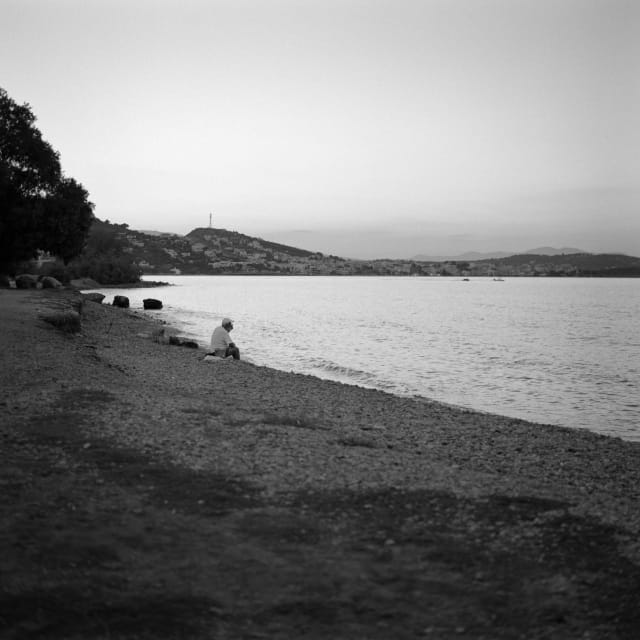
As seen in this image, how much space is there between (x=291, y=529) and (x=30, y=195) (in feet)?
129

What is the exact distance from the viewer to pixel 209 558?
5598mm

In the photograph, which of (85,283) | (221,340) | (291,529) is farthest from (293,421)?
(85,283)

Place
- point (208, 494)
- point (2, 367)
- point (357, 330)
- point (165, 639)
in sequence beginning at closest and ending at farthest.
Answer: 1. point (165, 639)
2. point (208, 494)
3. point (2, 367)
4. point (357, 330)

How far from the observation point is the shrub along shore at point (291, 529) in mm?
4832

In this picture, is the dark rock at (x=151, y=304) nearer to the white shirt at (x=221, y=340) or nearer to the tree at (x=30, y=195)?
the tree at (x=30, y=195)

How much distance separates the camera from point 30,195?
1550 inches

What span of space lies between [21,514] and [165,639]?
2.61 m

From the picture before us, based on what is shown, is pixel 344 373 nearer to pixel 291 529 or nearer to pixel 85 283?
pixel 291 529

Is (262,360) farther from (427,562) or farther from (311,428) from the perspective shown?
(427,562)

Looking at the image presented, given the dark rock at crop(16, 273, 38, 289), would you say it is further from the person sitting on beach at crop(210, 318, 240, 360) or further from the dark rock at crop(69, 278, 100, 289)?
the dark rock at crop(69, 278, 100, 289)

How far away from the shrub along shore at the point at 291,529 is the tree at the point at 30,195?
30.3 meters

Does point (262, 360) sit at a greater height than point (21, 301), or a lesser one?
lesser

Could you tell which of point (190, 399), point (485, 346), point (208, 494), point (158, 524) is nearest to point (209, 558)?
point (158, 524)

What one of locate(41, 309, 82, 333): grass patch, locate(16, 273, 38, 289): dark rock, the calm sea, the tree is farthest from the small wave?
locate(16, 273, 38, 289): dark rock
